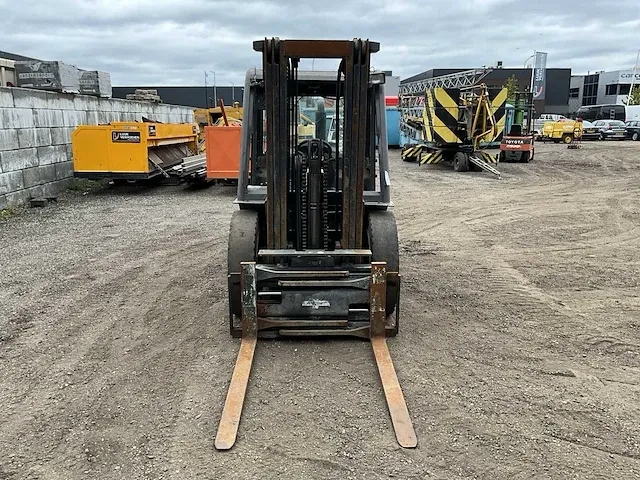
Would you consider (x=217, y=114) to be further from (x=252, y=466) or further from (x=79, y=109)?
(x=252, y=466)

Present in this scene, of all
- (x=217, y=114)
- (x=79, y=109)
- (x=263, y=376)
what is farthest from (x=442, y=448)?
(x=217, y=114)

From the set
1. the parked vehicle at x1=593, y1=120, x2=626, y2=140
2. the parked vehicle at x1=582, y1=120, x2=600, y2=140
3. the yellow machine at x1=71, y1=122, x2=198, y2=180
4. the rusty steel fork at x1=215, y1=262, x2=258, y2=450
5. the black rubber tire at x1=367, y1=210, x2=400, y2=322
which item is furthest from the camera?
the parked vehicle at x1=582, y1=120, x2=600, y2=140

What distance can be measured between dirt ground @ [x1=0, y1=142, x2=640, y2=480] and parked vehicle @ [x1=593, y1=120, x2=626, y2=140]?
3225 centimetres

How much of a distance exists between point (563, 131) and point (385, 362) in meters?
33.9

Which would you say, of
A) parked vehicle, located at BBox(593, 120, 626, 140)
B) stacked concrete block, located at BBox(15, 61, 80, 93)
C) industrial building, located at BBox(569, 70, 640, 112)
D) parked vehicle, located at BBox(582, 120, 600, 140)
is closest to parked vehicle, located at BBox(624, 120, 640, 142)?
parked vehicle, located at BBox(593, 120, 626, 140)

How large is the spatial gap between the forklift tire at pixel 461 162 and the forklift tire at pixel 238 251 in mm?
15183

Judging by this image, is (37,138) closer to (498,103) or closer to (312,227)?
(312,227)

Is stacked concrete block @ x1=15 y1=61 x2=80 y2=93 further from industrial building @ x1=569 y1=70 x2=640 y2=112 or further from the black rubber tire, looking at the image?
industrial building @ x1=569 y1=70 x2=640 y2=112

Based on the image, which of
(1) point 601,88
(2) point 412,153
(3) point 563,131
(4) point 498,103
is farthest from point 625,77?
(4) point 498,103

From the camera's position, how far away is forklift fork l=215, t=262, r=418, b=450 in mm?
3434

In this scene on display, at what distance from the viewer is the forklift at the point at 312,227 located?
4.48 metres

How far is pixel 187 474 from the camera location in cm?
309

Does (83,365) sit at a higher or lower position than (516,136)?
lower

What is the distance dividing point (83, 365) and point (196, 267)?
2.81 meters
